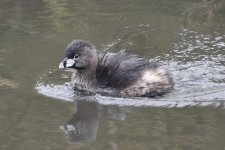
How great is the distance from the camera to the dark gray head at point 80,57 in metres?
9.52

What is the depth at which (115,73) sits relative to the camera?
30.8ft

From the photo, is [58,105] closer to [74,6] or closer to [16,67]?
[16,67]

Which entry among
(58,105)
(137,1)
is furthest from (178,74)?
(137,1)

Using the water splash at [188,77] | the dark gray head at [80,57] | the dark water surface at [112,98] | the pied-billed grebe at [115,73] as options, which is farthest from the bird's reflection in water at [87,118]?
the dark gray head at [80,57]

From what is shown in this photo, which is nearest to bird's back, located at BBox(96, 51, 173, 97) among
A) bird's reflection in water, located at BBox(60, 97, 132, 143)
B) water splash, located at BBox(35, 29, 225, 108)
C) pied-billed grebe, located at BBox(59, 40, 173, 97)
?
pied-billed grebe, located at BBox(59, 40, 173, 97)

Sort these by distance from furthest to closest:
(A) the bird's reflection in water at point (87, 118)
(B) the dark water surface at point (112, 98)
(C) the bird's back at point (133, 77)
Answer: (C) the bird's back at point (133, 77)
(A) the bird's reflection in water at point (87, 118)
(B) the dark water surface at point (112, 98)

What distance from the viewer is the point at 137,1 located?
14.6 meters

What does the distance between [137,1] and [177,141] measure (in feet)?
25.0

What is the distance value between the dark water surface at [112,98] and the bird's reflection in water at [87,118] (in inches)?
0.5

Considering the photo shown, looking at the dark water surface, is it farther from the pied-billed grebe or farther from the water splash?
the pied-billed grebe

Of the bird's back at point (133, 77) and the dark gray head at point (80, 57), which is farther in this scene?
the dark gray head at point (80, 57)

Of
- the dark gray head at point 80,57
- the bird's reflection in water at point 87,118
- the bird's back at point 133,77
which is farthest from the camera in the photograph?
the dark gray head at point 80,57

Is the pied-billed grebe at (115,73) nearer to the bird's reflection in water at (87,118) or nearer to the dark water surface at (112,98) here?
the dark water surface at (112,98)

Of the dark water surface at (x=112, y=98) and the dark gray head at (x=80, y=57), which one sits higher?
the dark gray head at (x=80, y=57)
